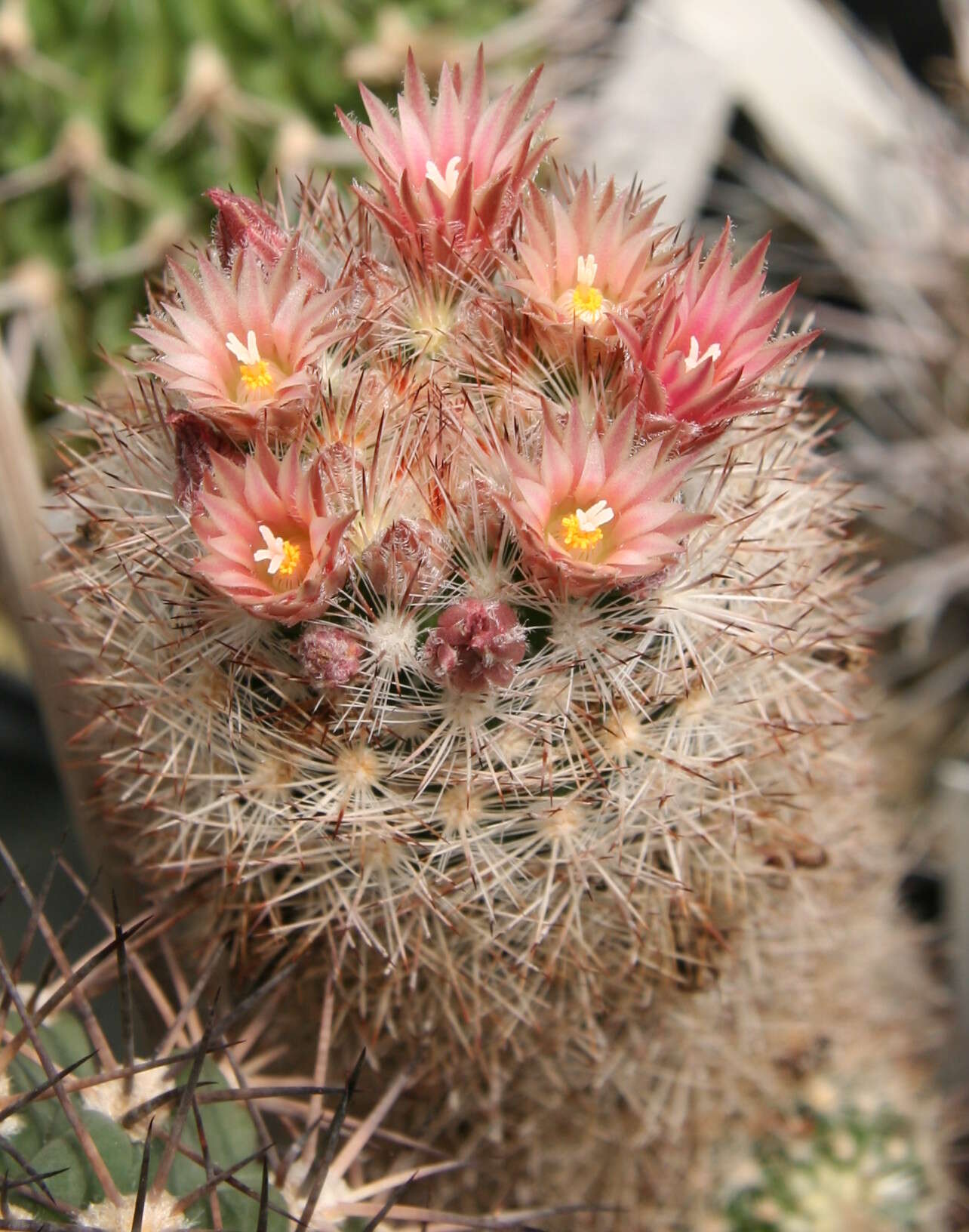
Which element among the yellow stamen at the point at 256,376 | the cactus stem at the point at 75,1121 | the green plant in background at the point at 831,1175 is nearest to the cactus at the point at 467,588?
the yellow stamen at the point at 256,376

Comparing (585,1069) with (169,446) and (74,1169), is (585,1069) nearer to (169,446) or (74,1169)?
(74,1169)

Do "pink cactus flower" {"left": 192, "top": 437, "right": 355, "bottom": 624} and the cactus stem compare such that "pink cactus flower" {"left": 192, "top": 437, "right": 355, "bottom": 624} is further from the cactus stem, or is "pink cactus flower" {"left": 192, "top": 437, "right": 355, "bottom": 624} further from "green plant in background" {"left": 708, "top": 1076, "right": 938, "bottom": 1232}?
"green plant in background" {"left": 708, "top": 1076, "right": 938, "bottom": 1232}

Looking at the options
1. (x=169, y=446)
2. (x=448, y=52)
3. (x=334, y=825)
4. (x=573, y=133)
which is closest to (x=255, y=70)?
(x=448, y=52)

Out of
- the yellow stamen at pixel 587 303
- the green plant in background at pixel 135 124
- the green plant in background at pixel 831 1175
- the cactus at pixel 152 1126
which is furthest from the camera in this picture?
the green plant in background at pixel 135 124

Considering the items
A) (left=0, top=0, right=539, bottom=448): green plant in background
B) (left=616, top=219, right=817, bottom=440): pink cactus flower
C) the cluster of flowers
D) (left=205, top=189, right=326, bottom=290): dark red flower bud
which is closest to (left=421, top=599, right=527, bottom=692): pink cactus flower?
the cluster of flowers

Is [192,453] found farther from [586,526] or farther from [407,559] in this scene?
[586,526]

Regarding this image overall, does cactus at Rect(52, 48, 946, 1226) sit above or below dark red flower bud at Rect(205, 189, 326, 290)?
below

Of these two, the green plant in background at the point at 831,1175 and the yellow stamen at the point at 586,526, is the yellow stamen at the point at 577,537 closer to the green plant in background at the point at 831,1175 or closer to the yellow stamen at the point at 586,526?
the yellow stamen at the point at 586,526
